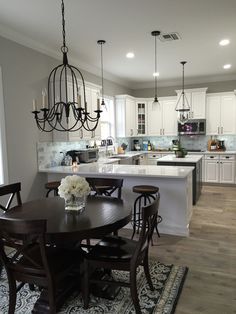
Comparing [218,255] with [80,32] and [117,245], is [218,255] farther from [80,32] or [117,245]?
[80,32]

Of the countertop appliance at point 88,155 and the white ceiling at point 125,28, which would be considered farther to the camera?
the countertop appliance at point 88,155

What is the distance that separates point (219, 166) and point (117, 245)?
5.21 metres

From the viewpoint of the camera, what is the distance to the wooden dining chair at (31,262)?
1820mm

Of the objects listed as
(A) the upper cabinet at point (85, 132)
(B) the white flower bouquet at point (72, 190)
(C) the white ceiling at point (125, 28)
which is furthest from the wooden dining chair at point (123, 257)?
(A) the upper cabinet at point (85, 132)

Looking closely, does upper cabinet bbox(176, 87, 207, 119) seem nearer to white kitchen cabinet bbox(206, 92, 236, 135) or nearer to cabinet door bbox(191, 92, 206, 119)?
cabinet door bbox(191, 92, 206, 119)

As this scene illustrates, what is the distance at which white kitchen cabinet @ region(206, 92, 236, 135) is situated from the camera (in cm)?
706

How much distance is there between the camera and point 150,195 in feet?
12.3

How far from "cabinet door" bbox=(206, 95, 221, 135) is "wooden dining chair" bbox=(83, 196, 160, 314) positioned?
5.61m

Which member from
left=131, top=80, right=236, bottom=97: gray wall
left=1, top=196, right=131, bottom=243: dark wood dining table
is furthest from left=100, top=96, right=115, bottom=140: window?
left=1, top=196, right=131, bottom=243: dark wood dining table

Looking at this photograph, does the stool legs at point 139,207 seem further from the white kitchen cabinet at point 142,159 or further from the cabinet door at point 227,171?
the cabinet door at point 227,171

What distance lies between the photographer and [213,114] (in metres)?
7.26

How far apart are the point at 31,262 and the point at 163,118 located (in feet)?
21.1

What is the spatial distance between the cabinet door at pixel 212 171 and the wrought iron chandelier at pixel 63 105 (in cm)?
337

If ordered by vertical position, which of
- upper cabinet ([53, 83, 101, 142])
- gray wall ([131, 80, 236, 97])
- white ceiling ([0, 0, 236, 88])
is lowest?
upper cabinet ([53, 83, 101, 142])
